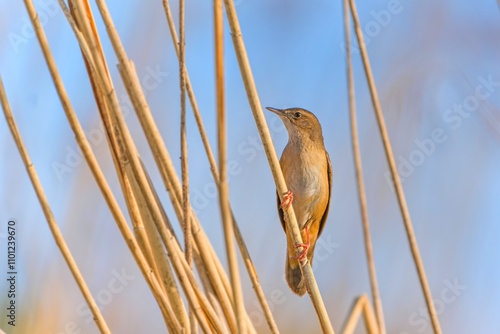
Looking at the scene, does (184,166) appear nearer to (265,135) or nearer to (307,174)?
(265,135)

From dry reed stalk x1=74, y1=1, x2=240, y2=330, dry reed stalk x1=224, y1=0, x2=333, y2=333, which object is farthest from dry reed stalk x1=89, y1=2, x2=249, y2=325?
dry reed stalk x1=224, y1=0, x2=333, y2=333

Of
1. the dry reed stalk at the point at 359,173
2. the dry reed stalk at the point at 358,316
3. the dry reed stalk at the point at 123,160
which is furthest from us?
the dry reed stalk at the point at 359,173

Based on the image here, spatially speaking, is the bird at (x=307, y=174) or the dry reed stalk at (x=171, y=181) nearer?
the dry reed stalk at (x=171, y=181)

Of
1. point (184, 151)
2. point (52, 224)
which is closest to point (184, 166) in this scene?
point (184, 151)

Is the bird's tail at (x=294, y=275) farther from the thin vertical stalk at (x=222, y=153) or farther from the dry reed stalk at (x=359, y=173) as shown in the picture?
the thin vertical stalk at (x=222, y=153)

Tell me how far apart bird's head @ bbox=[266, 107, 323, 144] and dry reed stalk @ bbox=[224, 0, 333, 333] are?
63.1 inches

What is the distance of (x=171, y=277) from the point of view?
73.4 inches

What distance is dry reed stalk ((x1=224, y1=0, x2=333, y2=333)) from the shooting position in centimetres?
169

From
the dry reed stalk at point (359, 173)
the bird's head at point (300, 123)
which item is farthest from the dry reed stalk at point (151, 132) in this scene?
the bird's head at point (300, 123)

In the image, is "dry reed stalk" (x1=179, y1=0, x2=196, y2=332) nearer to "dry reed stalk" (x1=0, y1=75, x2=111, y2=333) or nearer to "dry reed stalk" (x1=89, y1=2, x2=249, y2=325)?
"dry reed stalk" (x1=89, y1=2, x2=249, y2=325)

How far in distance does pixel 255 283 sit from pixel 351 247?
1.78m

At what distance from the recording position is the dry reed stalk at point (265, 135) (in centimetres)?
169

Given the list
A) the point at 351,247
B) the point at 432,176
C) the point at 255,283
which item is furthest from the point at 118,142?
the point at 432,176


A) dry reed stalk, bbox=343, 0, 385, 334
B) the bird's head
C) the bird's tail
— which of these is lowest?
the bird's tail
